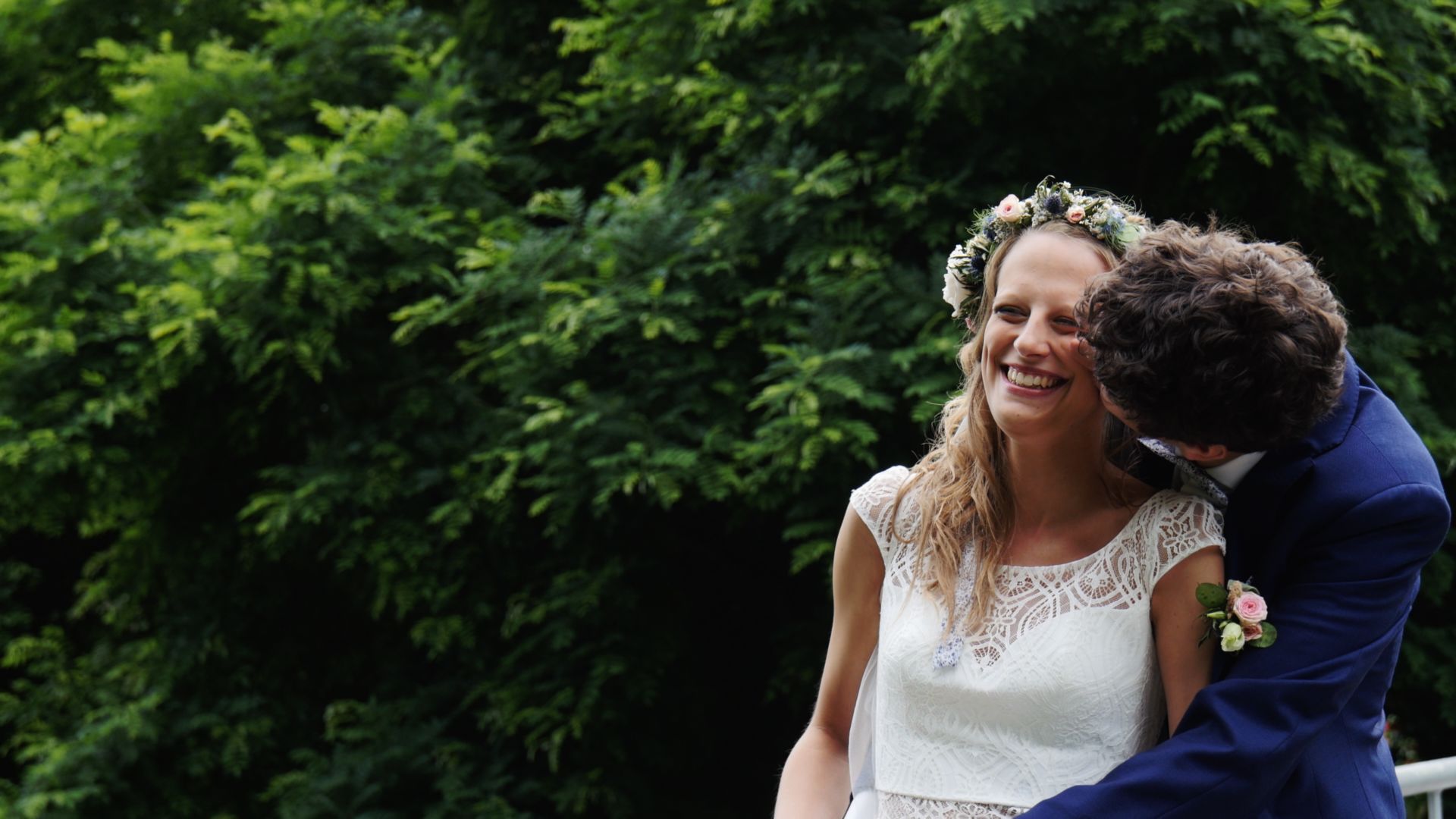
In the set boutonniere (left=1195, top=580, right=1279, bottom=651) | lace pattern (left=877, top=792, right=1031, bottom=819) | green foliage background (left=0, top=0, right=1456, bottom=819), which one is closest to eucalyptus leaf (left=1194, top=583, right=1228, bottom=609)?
boutonniere (left=1195, top=580, right=1279, bottom=651)

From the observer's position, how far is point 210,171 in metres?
5.50

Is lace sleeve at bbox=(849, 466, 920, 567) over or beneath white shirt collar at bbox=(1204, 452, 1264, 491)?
beneath

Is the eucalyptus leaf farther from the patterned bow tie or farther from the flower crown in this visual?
the flower crown

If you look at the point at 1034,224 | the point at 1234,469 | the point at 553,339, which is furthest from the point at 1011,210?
the point at 553,339

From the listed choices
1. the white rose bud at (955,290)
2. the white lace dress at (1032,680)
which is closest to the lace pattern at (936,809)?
the white lace dress at (1032,680)

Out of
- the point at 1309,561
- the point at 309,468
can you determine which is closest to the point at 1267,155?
the point at 1309,561

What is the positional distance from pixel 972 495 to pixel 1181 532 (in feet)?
1.10

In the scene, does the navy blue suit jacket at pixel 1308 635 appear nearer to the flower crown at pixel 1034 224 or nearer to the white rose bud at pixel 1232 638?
the white rose bud at pixel 1232 638

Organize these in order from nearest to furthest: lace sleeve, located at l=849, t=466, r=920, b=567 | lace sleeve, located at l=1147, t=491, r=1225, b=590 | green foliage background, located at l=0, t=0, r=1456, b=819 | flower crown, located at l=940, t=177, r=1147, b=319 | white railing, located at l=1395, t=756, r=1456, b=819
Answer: lace sleeve, located at l=1147, t=491, r=1225, b=590 → flower crown, located at l=940, t=177, r=1147, b=319 → lace sleeve, located at l=849, t=466, r=920, b=567 → white railing, located at l=1395, t=756, r=1456, b=819 → green foliage background, located at l=0, t=0, r=1456, b=819

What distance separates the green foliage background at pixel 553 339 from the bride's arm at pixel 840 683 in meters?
1.84

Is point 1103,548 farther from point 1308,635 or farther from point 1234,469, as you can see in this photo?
point 1308,635

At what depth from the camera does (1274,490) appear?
1733 millimetres

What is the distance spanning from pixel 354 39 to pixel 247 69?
0.50 meters

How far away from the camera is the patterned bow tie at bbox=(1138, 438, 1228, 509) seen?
5.95 ft
